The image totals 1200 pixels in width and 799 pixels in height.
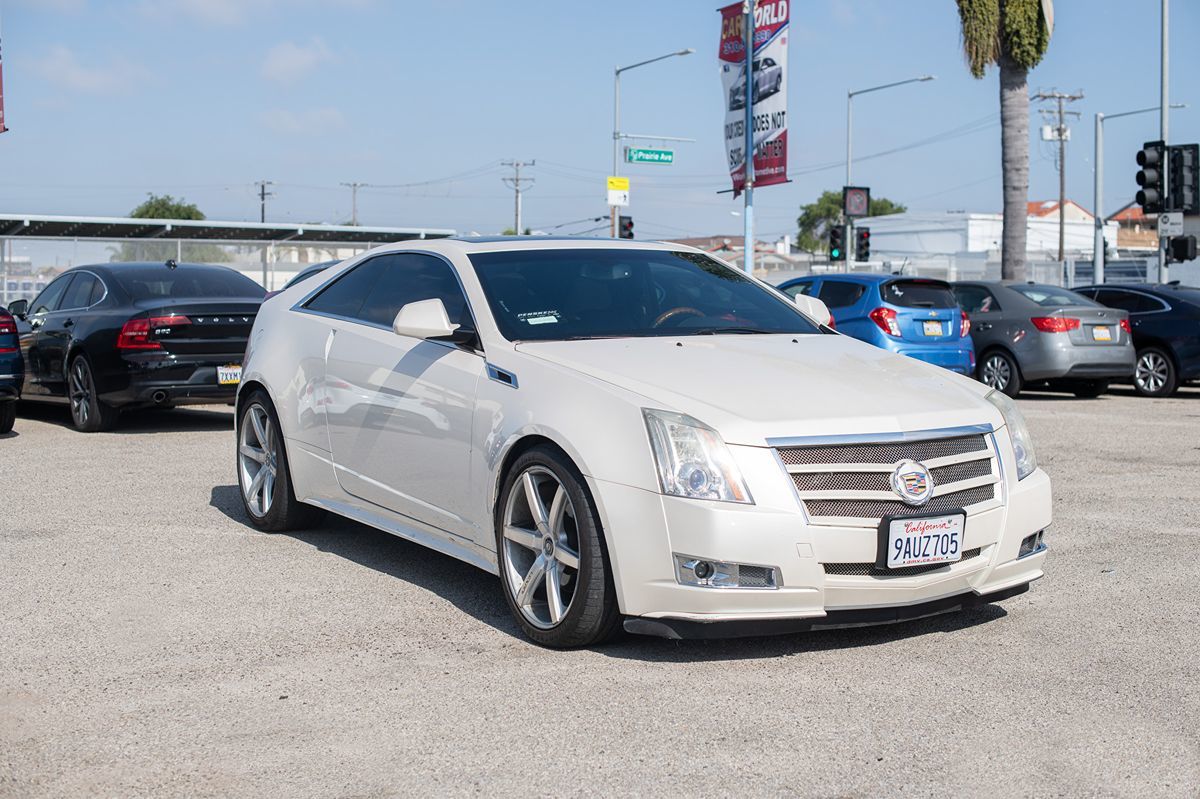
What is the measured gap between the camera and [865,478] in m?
→ 4.80

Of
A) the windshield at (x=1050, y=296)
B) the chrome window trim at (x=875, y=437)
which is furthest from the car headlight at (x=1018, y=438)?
the windshield at (x=1050, y=296)

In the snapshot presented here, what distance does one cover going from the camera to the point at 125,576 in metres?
6.46

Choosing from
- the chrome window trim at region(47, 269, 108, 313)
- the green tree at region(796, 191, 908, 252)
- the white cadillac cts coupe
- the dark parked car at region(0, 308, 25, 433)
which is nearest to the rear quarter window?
the chrome window trim at region(47, 269, 108, 313)

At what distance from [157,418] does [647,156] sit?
1051 inches

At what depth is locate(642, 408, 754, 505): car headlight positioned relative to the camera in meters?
4.66

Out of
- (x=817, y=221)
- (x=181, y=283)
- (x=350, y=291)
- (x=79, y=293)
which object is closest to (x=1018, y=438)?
(x=350, y=291)

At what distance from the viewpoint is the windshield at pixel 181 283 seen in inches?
496

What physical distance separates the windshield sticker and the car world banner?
20.9m

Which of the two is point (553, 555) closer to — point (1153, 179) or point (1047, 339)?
point (1047, 339)

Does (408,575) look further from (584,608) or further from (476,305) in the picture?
(584,608)

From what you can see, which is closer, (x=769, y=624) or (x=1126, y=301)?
(x=769, y=624)

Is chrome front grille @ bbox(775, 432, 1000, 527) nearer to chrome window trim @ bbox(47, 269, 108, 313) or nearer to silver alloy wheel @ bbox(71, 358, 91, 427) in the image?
silver alloy wheel @ bbox(71, 358, 91, 427)

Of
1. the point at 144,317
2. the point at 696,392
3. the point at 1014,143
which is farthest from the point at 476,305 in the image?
the point at 1014,143

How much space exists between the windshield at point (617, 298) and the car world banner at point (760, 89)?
20.1 metres
